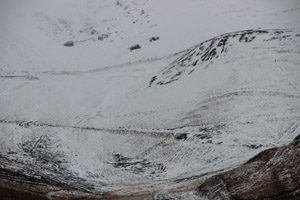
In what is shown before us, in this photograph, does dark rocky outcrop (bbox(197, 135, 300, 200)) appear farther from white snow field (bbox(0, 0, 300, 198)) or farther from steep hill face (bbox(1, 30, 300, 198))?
white snow field (bbox(0, 0, 300, 198))

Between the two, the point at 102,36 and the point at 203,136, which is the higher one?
the point at 102,36

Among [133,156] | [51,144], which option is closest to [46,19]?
[51,144]

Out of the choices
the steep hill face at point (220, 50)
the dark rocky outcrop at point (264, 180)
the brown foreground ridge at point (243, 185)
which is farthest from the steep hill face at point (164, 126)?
the dark rocky outcrop at point (264, 180)

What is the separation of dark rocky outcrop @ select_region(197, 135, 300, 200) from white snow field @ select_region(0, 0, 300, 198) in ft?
7.48

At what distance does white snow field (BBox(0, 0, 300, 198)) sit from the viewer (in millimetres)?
16344

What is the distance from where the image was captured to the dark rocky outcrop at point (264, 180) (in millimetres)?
9750

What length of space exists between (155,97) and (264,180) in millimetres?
15596

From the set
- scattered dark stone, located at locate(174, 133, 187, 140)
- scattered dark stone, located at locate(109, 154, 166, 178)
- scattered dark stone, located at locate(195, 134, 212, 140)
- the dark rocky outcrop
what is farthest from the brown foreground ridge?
scattered dark stone, located at locate(174, 133, 187, 140)

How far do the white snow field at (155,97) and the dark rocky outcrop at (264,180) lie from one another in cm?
228

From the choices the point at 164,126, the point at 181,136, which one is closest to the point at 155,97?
the point at 164,126

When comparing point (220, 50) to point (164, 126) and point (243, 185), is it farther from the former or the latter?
point (243, 185)

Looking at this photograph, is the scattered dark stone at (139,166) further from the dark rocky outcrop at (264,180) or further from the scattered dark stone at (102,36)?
the scattered dark stone at (102,36)

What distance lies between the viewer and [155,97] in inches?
987

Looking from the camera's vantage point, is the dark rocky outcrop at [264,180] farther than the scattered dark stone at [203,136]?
No
